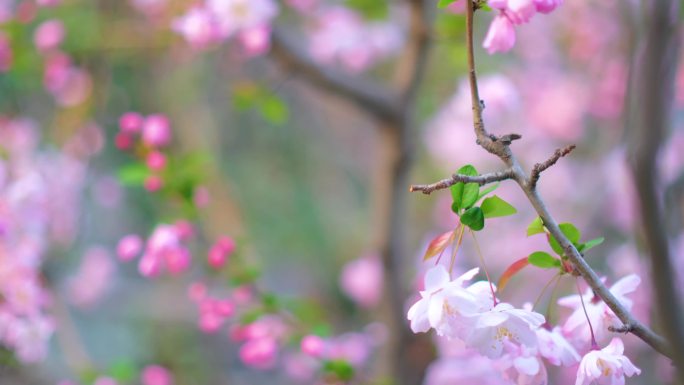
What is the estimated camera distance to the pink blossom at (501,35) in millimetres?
655

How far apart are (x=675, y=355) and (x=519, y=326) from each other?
0.12m

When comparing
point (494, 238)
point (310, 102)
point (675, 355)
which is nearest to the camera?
point (675, 355)

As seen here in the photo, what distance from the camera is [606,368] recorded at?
0.60 m

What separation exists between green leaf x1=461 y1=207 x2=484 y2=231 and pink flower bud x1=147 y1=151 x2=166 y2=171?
2.16 feet

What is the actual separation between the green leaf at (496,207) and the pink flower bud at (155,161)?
65cm

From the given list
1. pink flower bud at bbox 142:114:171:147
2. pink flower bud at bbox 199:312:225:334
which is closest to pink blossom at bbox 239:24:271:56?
pink flower bud at bbox 142:114:171:147

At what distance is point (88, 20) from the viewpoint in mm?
1896

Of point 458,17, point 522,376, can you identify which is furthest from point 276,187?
point 522,376

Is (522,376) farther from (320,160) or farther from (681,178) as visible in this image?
(320,160)

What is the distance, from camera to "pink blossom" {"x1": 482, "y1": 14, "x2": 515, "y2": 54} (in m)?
0.66

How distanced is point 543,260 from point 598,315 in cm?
8

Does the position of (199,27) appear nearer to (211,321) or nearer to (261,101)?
(261,101)

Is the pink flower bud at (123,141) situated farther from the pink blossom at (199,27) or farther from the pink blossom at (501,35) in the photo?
the pink blossom at (501,35)

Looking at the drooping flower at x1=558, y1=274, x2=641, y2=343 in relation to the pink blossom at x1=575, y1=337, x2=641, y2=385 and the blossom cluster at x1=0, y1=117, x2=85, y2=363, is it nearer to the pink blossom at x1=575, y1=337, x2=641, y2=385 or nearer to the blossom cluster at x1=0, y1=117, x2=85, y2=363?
the pink blossom at x1=575, y1=337, x2=641, y2=385
